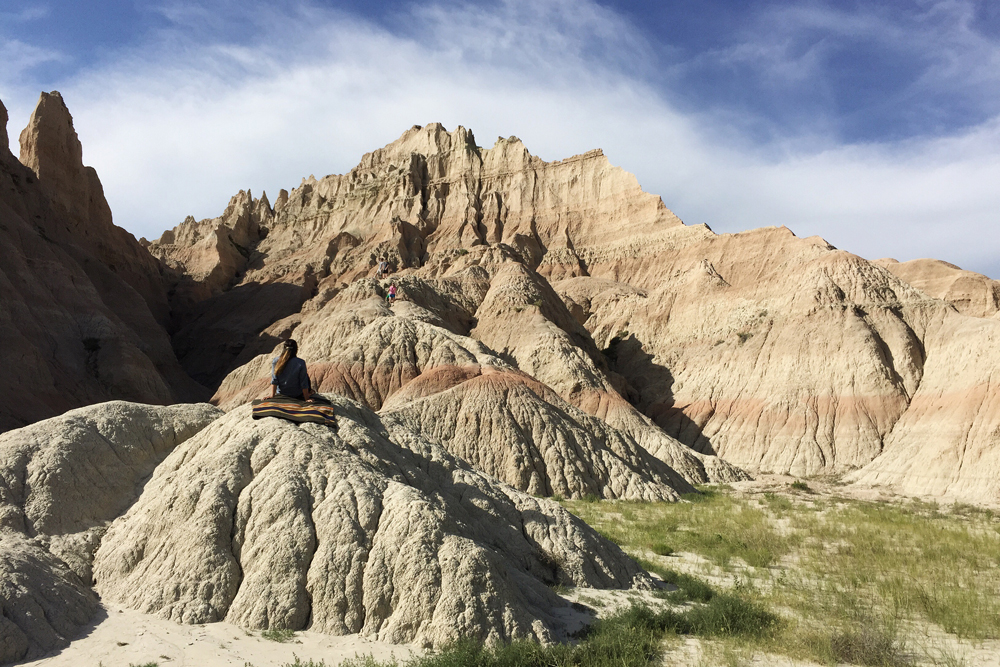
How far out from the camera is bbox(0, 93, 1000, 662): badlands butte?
404 inches

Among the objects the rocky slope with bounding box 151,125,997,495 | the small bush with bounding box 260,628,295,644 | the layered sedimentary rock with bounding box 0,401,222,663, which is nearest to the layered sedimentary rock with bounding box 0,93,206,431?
the rocky slope with bounding box 151,125,997,495

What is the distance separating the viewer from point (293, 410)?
12758 millimetres

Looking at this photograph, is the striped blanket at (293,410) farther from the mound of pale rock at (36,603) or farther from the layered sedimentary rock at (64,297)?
the layered sedimentary rock at (64,297)

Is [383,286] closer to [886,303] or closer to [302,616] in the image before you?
[886,303]

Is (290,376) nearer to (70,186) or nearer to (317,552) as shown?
(317,552)

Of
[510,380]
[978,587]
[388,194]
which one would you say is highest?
[388,194]

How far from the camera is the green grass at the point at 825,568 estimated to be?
35.5 ft

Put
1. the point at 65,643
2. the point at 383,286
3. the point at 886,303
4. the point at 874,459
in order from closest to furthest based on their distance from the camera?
1. the point at 65,643
2. the point at 874,459
3. the point at 886,303
4. the point at 383,286

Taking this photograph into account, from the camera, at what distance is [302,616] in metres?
9.82

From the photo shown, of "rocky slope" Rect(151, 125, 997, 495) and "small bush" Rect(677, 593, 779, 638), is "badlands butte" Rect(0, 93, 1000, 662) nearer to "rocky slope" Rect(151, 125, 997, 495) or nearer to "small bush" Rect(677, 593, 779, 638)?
"rocky slope" Rect(151, 125, 997, 495)

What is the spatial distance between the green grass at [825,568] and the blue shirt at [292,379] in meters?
7.66

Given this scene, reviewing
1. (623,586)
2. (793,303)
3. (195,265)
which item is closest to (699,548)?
(623,586)

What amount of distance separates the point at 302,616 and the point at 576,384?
38.3 meters

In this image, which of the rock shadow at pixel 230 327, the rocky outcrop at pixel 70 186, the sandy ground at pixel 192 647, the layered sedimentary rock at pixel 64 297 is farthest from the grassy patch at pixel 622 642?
the rocky outcrop at pixel 70 186
